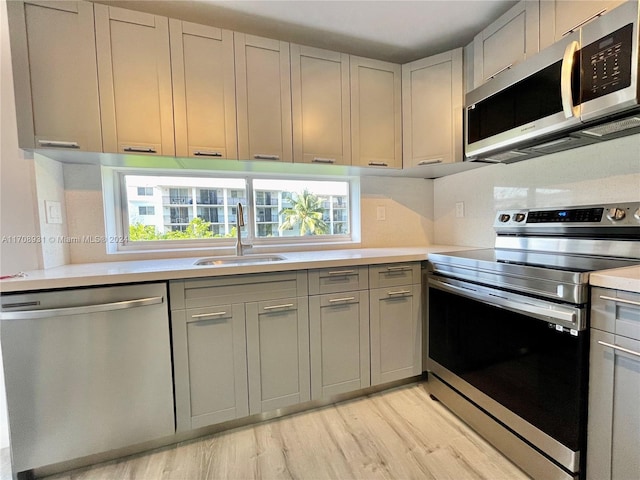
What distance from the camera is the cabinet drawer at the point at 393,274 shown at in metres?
1.81

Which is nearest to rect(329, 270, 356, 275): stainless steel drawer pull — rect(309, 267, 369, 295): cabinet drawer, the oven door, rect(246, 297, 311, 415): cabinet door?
rect(309, 267, 369, 295): cabinet drawer

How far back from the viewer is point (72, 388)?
1.32 meters

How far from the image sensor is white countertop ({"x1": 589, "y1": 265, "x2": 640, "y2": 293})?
0.91m

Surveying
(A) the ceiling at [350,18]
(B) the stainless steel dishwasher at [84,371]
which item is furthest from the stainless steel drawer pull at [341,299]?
(A) the ceiling at [350,18]

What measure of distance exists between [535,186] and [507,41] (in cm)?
85

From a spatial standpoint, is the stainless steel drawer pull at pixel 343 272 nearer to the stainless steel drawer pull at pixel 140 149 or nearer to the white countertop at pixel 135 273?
the white countertop at pixel 135 273

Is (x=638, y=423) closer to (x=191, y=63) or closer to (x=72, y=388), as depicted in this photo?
(x=72, y=388)

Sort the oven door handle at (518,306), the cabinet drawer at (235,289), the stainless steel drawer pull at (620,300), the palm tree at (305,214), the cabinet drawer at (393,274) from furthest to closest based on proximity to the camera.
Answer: the palm tree at (305,214) → the cabinet drawer at (393,274) → the cabinet drawer at (235,289) → the oven door handle at (518,306) → the stainless steel drawer pull at (620,300)

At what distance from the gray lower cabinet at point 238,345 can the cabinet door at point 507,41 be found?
5.35 feet

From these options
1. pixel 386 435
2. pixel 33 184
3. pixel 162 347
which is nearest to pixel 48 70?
pixel 33 184

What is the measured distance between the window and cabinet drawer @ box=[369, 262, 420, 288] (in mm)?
709

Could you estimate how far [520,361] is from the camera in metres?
1.28

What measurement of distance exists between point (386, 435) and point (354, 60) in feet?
7.61

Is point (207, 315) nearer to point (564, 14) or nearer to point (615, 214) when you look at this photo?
point (615, 214)
